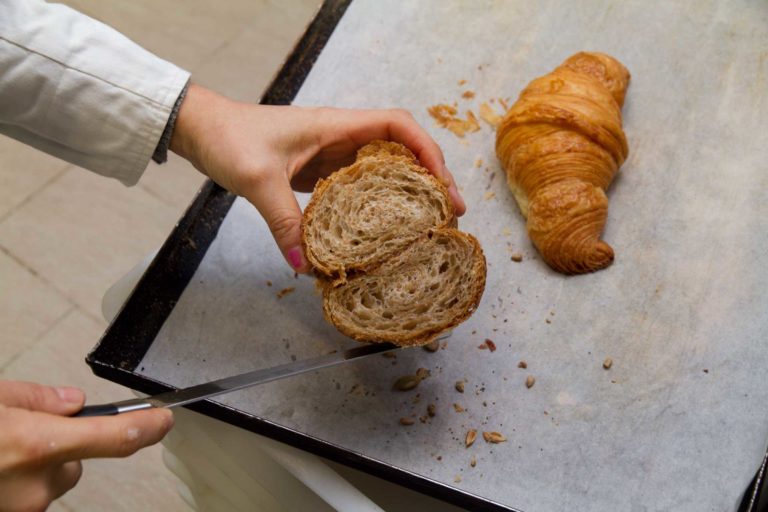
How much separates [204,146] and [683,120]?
1.19 metres

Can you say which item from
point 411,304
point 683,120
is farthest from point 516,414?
point 683,120

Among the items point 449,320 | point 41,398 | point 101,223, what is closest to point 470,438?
point 449,320

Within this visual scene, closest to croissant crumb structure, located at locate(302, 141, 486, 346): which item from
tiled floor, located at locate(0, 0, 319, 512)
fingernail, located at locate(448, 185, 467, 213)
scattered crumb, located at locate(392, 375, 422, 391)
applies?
fingernail, located at locate(448, 185, 467, 213)

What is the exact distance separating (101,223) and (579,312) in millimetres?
1987

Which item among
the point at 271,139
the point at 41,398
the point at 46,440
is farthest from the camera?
the point at 271,139

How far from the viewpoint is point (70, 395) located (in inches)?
38.9

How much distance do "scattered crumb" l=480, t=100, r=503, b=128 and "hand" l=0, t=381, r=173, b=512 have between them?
1174 millimetres

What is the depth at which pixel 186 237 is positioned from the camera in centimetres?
161

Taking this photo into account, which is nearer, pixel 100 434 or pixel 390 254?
pixel 100 434

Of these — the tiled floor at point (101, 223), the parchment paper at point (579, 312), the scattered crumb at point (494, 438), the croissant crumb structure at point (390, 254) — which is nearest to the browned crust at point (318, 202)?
the croissant crumb structure at point (390, 254)

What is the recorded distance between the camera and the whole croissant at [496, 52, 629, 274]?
155 cm

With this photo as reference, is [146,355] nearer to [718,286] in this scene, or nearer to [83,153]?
[83,153]

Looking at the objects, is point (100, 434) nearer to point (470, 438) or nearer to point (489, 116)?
point (470, 438)

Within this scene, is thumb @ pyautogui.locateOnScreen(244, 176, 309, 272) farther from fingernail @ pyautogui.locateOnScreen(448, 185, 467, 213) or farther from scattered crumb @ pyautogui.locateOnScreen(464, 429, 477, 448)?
scattered crumb @ pyautogui.locateOnScreen(464, 429, 477, 448)
